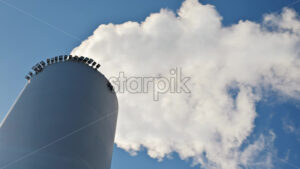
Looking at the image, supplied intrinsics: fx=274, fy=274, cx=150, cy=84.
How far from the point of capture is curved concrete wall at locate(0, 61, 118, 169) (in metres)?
20.0

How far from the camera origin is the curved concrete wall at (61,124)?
1997cm

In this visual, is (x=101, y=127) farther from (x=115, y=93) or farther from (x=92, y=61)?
(x=92, y=61)

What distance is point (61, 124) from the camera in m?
22.0

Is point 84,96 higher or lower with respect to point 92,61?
lower

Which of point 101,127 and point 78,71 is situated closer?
point 101,127

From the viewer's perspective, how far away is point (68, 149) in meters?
20.8

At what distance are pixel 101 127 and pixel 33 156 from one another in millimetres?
6597

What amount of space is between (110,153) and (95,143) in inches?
110

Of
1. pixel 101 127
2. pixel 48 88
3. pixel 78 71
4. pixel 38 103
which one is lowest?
pixel 101 127

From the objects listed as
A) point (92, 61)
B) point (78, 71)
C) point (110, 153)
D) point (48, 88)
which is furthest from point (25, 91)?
point (110, 153)

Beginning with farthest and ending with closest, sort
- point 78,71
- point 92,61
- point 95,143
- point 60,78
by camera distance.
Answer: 1. point 92,61
2. point 78,71
3. point 60,78
4. point 95,143

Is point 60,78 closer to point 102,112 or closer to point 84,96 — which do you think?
point 84,96

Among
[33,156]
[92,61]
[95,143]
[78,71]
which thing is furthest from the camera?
[92,61]

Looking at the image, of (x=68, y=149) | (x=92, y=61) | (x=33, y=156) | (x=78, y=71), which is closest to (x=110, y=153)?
(x=68, y=149)
